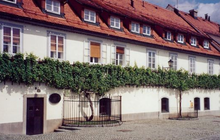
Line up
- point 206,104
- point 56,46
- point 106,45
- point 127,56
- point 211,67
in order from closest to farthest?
point 56,46
point 106,45
point 127,56
point 206,104
point 211,67

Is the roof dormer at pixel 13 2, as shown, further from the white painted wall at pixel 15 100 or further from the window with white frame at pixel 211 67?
the window with white frame at pixel 211 67

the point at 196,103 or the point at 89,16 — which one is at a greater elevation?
the point at 89,16

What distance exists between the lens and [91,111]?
61.2ft

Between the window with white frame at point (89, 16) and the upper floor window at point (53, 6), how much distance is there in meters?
2.18

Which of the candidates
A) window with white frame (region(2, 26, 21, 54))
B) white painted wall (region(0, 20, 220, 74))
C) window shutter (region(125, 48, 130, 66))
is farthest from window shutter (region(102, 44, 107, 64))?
window with white frame (region(2, 26, 21, 54))

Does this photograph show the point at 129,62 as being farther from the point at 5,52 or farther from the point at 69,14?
the point at 5,52

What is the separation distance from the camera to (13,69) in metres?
15.0

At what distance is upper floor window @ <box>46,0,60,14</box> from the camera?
17.5 metres

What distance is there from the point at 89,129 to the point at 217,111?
1892 cm

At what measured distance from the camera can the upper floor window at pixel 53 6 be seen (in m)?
17.5

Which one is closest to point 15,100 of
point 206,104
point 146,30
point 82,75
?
point 82,75

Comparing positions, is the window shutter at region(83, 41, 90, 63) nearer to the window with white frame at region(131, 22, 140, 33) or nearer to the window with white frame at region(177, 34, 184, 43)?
the window with white frame at region(131, 22, 140, 33)

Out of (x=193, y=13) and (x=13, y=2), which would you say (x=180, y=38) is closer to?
(x=193, y=13)

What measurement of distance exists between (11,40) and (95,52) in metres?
5.98
